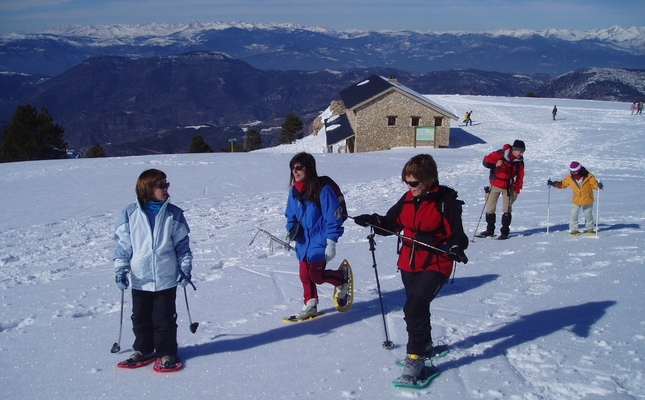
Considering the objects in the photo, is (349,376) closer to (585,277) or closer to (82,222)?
(585,277)

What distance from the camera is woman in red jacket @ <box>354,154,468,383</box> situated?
386cm

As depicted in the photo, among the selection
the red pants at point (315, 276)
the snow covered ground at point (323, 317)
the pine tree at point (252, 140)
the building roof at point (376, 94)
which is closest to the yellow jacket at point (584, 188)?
the snow covered ground at point (323, 317)

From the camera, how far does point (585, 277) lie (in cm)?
682

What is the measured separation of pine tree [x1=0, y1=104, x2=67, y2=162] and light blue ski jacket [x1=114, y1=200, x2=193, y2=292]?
147ft

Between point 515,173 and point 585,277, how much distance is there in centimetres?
237

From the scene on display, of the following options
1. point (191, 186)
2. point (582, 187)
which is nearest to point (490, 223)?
point (582, 187)

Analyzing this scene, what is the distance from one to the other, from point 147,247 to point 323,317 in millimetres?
2109

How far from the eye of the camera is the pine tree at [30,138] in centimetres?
4347

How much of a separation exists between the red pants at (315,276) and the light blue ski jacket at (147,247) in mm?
1272

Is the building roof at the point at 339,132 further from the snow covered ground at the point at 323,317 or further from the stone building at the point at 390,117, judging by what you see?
the snow covered ground at the point at 323,317

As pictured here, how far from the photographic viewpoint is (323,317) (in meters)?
5.46

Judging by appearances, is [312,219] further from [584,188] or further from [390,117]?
[390,117]

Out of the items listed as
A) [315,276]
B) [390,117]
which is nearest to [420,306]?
[315,276]

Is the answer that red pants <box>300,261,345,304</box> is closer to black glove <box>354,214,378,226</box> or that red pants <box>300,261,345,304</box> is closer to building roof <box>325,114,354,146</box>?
black glove <box>354,214,378,226</box>
